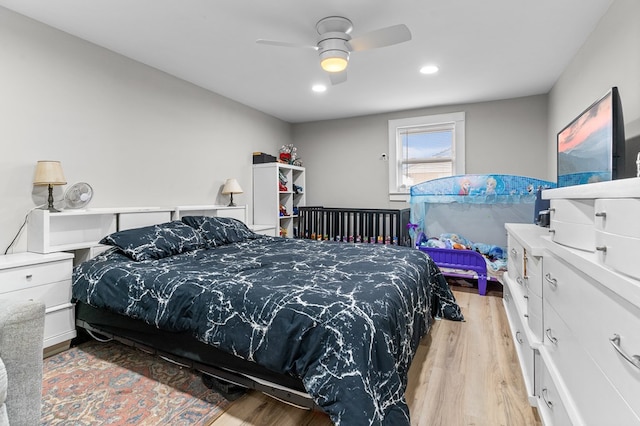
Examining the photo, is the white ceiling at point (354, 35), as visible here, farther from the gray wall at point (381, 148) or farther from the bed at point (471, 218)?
the bed at point (471, 218)

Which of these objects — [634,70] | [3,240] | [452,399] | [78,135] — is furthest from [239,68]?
[452,399]

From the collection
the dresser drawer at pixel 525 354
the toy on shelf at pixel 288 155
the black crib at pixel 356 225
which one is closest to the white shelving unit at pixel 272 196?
the toy on shelf at pixel 288 155

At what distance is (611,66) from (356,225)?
3.09m

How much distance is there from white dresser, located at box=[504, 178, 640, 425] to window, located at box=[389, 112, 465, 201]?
10.7ft

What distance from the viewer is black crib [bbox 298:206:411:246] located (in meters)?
4.44

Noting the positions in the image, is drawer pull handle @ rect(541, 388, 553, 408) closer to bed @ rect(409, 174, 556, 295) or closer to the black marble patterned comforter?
the black marble patterned comforter

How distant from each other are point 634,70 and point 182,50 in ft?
11.0

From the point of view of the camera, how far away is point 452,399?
1772mm

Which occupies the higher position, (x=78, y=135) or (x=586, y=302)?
(x=78, y=135)

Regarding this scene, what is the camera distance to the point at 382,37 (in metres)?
2.23

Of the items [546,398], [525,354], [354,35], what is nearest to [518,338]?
[525,354]

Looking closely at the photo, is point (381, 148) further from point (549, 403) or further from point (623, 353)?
point (623, 353)

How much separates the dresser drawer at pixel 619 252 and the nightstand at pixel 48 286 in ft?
9.10

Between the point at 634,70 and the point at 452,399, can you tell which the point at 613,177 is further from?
the point at 452,399
